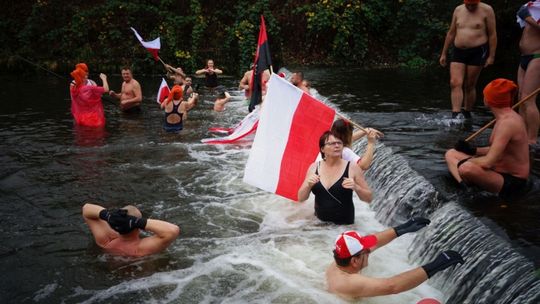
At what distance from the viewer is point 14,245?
5.34 meters

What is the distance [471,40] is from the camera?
24.7 feet

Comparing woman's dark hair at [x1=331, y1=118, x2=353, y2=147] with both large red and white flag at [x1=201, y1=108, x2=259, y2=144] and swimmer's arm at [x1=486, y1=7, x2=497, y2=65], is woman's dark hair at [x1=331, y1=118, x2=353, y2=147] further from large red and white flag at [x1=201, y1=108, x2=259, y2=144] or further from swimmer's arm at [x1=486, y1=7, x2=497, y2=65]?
large red and white flag at [x1=201, y1=108, x2=259, y2=144]

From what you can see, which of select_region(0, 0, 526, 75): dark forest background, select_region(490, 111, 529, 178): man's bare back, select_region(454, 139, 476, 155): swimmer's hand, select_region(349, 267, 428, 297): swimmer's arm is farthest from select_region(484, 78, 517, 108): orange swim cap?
select_region(0, 0, 526, 75): dark forest background

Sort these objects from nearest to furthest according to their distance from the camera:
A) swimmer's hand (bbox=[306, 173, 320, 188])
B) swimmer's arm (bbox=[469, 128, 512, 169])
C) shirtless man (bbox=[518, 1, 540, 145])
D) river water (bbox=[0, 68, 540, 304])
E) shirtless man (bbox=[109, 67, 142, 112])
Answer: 1. river water (bbox=[0, 68, 540, 304])
2. swimmer's arm (bbox=[469, 128, 512, 169])
3. swimmer's hand (bbox=[306, 173, 320, 188])
4. shirtless man (bbox=[518, 1, 540, 145])
5. shirtless man (bbox=[109, 67, 142, 112])

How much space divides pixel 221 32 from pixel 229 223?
17.8 metres

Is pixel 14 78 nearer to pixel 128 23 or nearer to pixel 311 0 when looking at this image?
pixel 128 23

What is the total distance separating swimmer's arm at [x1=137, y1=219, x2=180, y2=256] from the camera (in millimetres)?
4812

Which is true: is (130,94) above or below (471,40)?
below

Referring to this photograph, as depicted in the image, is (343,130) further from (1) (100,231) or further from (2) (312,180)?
(1) (100,231)

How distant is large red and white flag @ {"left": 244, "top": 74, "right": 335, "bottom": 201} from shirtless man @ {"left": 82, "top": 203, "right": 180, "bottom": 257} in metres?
1.40

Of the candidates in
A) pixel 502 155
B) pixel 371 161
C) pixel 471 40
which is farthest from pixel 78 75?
pixel 502 155

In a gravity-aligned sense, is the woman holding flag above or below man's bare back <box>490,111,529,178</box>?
below

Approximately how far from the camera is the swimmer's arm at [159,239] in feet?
15.8

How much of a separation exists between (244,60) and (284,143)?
15.7 meters
